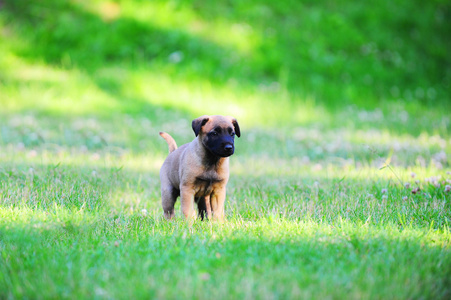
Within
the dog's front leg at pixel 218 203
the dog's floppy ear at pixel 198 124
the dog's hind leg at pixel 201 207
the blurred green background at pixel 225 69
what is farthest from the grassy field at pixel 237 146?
the dog's floppy ear at pixel 198 124

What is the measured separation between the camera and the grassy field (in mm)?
2539

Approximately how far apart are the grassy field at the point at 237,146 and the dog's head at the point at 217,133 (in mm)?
617

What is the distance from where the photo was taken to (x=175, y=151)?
4.34 metres

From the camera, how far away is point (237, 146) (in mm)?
7203

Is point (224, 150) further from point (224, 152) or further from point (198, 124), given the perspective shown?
point (198, 124)

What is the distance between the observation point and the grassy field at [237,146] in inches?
100.0

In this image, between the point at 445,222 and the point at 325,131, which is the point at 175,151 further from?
the point at 325,131

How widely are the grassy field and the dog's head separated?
0.62 meters

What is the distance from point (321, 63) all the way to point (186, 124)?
5.31m

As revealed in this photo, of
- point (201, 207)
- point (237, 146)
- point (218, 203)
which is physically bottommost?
point (201, 207)

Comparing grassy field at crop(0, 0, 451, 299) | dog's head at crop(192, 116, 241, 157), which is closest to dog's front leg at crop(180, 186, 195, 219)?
grassy field at crop(0, 0, 451, 299)

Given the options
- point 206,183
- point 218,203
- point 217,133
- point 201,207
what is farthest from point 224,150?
point 201,207

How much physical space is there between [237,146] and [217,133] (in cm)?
339

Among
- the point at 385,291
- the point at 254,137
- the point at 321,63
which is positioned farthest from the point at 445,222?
the point at 321,63
